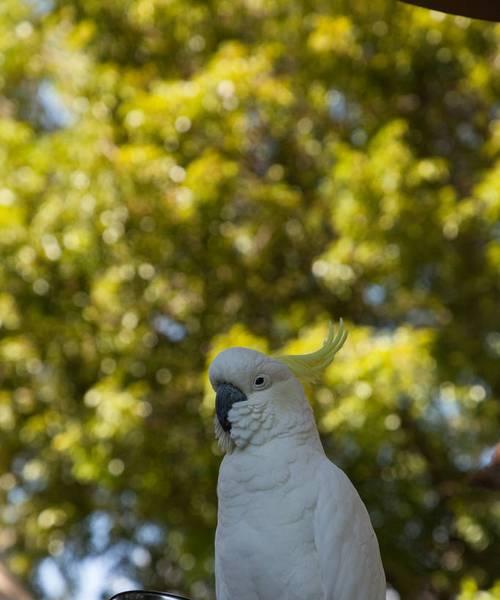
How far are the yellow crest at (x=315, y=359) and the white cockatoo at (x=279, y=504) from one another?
37mm

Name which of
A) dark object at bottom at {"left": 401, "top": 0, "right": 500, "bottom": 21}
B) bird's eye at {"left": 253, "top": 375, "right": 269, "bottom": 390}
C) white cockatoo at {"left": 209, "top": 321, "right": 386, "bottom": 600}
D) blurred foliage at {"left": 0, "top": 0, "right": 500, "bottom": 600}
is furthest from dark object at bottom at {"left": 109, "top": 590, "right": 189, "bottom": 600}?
blurred foliage at {"left": 0, "top": 0, "right": 500, "bottom": 600}

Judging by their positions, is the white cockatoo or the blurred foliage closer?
the white cockatoo

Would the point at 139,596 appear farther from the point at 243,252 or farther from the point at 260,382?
the point at 243,252

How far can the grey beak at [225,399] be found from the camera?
Answer: 1205 millimetres

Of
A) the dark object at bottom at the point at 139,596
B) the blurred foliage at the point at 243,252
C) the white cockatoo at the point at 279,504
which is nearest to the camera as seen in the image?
the dark object at bottom at the point at 139,596

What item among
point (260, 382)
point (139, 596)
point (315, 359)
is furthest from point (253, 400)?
point (139, 596)

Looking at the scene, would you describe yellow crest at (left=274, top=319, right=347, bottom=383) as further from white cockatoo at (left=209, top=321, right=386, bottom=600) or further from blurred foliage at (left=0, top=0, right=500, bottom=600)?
blurred foliage at (left=0, top=0, right=500, bottom=600)

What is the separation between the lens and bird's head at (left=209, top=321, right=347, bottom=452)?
1.20 m

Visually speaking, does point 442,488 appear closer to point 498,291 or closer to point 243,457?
point 498,291

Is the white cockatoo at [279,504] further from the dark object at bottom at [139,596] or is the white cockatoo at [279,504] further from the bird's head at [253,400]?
the dark object at bottom at [139,596]

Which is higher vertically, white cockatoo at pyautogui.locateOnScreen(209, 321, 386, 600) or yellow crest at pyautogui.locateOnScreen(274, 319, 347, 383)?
yellow crest at pyautogui.locateOnScreen(274, 319, 347, 383)

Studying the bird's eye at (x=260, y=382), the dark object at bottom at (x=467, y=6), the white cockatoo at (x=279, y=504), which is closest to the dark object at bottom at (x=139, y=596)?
the white cockatoo at (x=279, y=504)

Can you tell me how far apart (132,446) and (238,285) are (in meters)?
0.82

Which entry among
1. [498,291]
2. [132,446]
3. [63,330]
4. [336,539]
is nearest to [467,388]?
[498,291]
